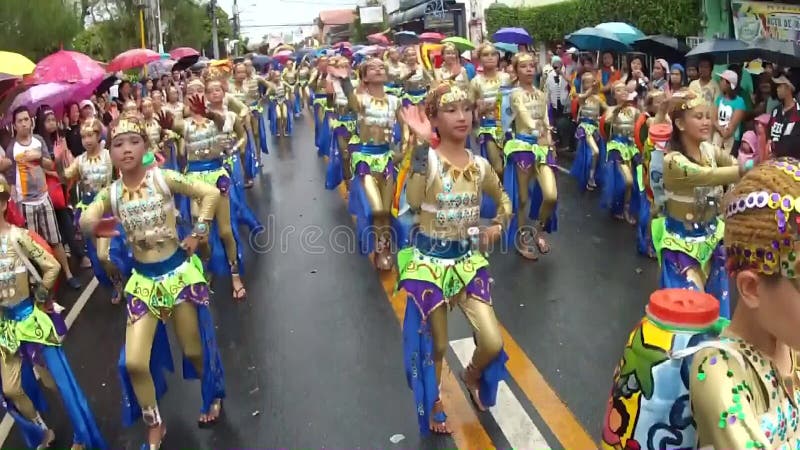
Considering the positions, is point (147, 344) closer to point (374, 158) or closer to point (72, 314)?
point (72, 314)

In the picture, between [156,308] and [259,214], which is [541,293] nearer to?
[156,308]

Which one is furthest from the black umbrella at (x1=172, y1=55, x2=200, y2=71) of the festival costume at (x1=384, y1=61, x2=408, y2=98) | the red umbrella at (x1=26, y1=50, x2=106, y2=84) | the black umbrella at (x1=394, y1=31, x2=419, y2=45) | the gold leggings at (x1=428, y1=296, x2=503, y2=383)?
the gold leggings at (x1=428, y1=296, x2=503, y2=383)

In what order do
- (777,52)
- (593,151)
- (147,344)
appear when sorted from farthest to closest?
(593,151)
(777,52)
(147,344)

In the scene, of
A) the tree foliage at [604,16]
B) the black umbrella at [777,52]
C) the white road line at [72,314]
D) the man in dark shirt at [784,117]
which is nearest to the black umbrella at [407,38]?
the tree foliage at [604,16]

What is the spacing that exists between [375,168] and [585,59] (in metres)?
6.51

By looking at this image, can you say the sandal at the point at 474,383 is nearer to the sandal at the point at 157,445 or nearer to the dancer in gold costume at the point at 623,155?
the sandal at the point at 157,445

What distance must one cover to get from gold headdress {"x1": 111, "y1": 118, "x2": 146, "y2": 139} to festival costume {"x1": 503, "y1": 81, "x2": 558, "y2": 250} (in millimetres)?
4192

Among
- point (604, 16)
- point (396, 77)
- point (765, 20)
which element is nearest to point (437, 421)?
point (396, 77)

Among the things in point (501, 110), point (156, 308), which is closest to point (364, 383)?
point (156, 308)

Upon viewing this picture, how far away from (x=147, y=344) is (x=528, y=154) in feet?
15.0

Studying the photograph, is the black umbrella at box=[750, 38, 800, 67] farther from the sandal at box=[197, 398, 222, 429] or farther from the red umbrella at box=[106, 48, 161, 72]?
the red umbrella at box=[106, 48, 161, 72]

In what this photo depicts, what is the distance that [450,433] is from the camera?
4.39 metres

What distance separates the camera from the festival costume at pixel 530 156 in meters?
7.60

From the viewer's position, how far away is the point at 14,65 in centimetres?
789
